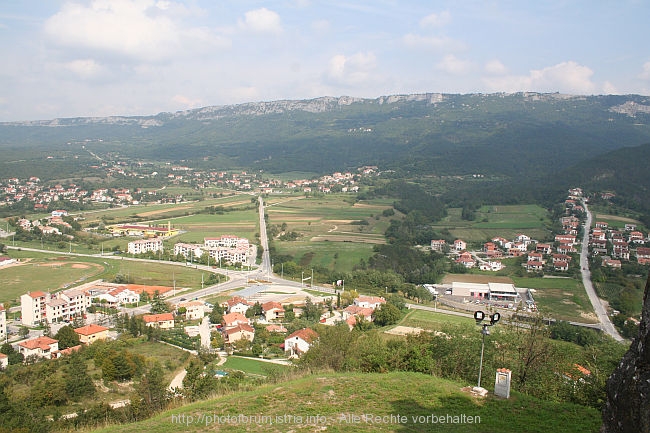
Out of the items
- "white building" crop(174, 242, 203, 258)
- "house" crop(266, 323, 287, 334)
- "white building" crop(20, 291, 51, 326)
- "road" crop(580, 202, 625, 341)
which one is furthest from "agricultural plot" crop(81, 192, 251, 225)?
"road" crop(580, 202, 625, 341)

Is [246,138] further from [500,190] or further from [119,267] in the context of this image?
[119,267]

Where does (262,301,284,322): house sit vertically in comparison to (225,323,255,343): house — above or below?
below

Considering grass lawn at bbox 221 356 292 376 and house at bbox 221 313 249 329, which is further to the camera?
house at bbox 221 313 249 329

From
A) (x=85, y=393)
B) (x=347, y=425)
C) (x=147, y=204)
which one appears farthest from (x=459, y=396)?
(x=147, y=204)

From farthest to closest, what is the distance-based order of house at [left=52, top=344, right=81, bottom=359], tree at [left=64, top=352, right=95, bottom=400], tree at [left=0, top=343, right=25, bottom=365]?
1. house at [left=52, top=344, right=81, bottom=359]
2. tree at [left=0, top=343, right=25, bottom=365]
3. tree at [left=64, top=352, right=95, bottom=400]

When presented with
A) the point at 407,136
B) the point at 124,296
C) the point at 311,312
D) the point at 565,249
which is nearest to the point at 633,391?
the point at 311,312

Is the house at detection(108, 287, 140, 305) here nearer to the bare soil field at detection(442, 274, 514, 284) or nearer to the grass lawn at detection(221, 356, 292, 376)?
the grass lawn at detection(221, 356, 292, 376)
